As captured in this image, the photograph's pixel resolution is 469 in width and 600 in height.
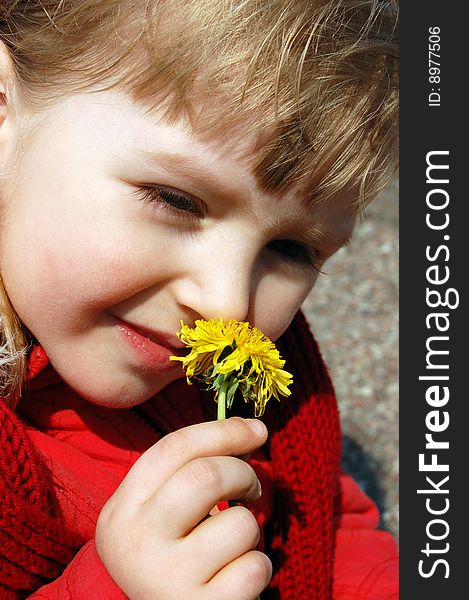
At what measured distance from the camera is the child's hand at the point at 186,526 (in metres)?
1.11

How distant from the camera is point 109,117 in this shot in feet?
4.03

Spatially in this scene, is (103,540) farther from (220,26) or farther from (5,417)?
(220,26)

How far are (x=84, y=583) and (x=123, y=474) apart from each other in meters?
0.30

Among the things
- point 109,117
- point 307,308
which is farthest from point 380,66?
point 307,308

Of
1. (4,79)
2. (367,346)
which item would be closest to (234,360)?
(4,79)

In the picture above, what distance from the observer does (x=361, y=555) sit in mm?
1774

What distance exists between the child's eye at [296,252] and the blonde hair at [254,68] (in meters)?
0.10

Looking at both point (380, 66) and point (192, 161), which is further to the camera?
point (380, 66)

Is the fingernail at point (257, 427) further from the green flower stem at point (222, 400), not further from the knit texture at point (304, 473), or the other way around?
the knit texture at point (304, 473)

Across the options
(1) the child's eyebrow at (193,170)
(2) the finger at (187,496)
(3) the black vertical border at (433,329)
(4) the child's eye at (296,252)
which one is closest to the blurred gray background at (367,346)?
(3) the black vertical border at (433,329)

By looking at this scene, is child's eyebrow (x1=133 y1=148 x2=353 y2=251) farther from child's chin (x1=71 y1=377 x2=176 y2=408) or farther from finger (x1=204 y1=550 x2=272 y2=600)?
finger (x1=204 y1=550 x2=272 y2=600)

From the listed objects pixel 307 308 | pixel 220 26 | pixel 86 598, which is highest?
pixel 307 308

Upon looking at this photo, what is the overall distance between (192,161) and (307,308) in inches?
66.6

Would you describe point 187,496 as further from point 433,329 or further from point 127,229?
point 433,329
